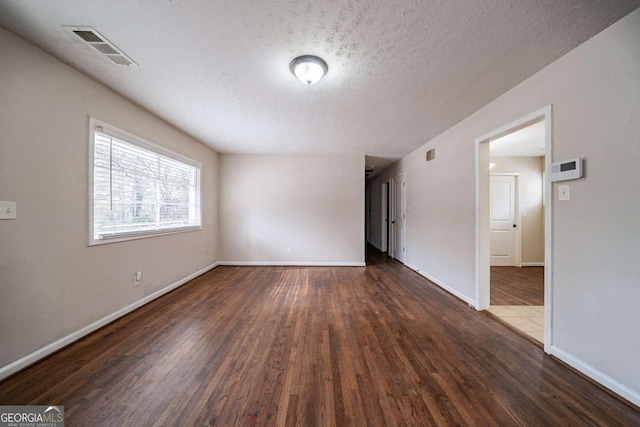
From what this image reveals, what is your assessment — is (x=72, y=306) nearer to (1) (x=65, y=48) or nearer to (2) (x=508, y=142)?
(1) (x=65, y=48)

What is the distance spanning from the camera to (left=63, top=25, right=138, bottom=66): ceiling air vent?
1.59m

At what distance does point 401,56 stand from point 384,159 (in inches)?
144

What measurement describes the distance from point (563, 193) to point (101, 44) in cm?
389

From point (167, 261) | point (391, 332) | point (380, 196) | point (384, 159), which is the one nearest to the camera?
point (391, 332)

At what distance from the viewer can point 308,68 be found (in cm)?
189

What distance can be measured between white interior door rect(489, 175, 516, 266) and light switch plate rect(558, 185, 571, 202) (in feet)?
12.1

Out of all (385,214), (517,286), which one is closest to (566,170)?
(517,286)

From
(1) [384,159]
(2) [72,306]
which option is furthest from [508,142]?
(2) [72,306]

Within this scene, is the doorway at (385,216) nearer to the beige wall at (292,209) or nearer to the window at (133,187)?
the beige wall at (292,209)

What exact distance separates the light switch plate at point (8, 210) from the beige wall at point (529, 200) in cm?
715

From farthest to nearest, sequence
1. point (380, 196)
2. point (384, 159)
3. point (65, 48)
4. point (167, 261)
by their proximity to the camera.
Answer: point (380, 196) < point (384, 159) < point (167, 261) < point (65, 48)

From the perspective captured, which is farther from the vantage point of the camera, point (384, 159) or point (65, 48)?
point (384, 159)

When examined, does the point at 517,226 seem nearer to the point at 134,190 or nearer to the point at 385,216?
the point at 385,216

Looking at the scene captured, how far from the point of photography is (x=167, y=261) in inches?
129
